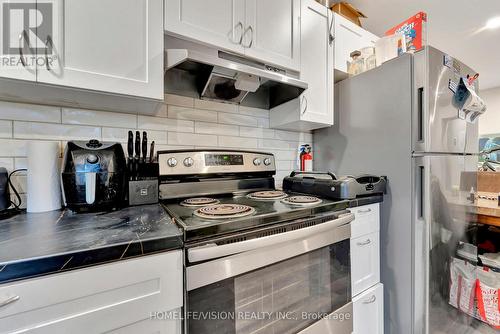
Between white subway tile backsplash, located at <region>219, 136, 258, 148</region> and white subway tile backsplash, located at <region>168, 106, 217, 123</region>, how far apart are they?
0.14 m

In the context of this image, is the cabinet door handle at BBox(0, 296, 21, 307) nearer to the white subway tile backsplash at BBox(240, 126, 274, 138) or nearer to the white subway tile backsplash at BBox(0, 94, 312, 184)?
the white subway tile backsplash at BBox(0, 94, 312, 184)

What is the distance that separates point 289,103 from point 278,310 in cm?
118

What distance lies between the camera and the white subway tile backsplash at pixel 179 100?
1.27 m

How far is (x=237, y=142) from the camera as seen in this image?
152 cm

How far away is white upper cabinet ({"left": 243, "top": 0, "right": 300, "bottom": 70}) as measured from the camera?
3.77ft

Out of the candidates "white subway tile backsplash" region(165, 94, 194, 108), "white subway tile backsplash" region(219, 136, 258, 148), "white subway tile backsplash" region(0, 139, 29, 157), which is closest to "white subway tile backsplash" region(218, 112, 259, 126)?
"white subway tile backsplash" region(219, 136, 258, 148)

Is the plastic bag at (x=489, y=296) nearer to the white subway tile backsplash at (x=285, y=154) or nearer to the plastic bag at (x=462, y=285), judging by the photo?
the plastic bag at (x=462, y=285)

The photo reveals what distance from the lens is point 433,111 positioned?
115cm

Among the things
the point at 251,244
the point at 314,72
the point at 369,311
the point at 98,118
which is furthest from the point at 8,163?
the point at 369,311

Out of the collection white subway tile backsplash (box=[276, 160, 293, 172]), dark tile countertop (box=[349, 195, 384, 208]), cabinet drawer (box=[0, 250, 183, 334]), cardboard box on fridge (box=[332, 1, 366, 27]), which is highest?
cardboard box on fridge (box=[332, 1, 366, 27])

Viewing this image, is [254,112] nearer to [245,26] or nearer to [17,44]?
[245,26]

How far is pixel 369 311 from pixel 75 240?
1.41 m

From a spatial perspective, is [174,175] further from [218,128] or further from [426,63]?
[426,63]

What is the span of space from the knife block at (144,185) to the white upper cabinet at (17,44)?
1.58ft
